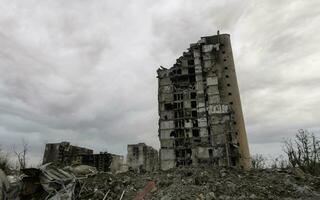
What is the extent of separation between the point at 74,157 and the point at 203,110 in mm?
27118

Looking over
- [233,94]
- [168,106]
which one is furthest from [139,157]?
[233,94]

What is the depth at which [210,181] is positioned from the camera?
16.1m

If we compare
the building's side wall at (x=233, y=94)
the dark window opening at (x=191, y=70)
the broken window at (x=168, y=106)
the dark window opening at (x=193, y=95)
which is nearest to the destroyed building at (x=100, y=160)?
the broken window at (x=168, y=106)

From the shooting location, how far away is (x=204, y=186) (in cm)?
1518

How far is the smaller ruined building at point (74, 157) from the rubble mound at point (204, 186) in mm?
32435

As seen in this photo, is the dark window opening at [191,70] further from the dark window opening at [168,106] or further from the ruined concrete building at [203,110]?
the dark window opening at [168,106]

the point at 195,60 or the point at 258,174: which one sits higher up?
the point at 195,60

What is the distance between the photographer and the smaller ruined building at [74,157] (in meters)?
50.2

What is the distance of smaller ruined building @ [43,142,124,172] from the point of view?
1975 inches

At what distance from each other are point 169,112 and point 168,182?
41.8 meters

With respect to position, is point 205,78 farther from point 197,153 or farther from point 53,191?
point 53,191

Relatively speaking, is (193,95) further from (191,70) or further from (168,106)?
(191,70)

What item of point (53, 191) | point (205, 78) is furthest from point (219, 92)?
point (53, 191)

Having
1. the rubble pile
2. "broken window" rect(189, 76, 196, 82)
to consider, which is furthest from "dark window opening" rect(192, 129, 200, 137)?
the rubble pile
